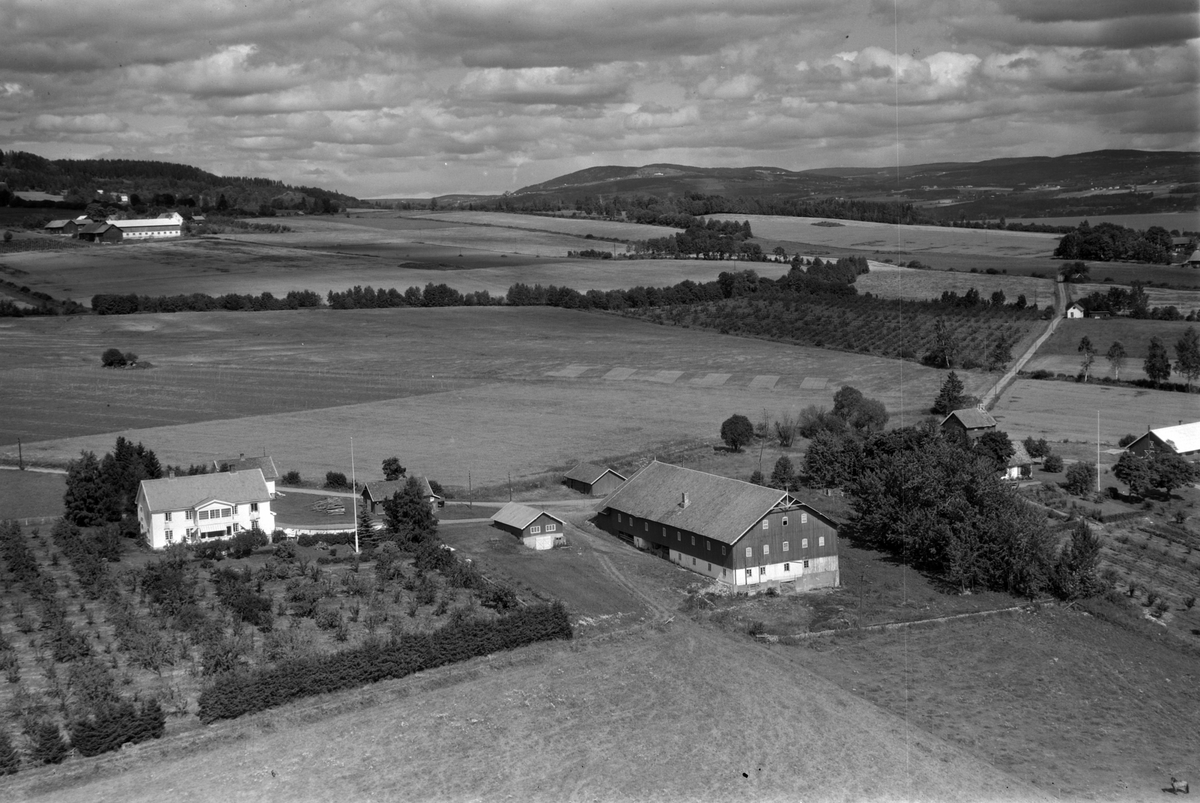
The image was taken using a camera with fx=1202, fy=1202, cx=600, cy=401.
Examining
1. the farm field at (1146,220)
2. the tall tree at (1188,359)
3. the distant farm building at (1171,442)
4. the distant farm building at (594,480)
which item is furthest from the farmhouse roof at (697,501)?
the farm field at (1146,220)

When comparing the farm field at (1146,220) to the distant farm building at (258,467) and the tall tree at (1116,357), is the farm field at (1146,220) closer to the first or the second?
the tall tree at (1116,357)

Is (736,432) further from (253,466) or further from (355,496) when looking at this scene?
(253,466)

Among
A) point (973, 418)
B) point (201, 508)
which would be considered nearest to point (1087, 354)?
point (973, 418)

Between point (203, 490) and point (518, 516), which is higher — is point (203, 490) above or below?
above

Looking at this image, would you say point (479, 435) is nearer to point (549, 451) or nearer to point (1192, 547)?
point (549, 451)

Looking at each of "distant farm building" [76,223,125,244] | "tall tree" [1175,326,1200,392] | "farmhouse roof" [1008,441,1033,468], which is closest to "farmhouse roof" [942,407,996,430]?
"farmhouse roof" [1008,441,1033,468]
